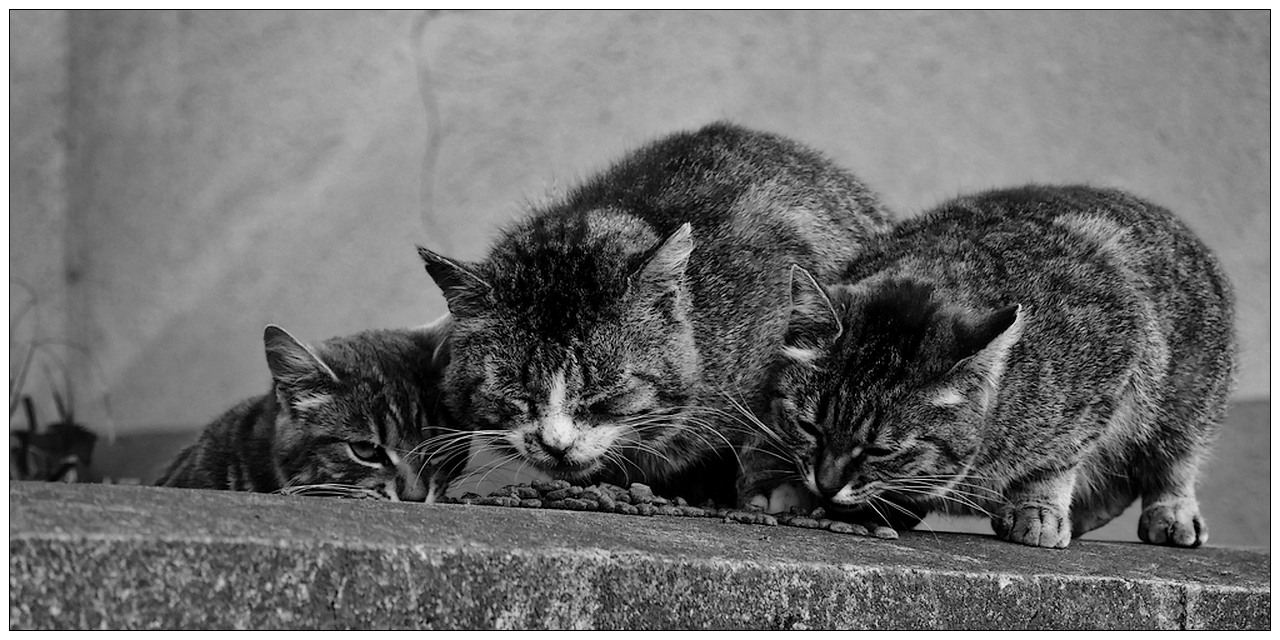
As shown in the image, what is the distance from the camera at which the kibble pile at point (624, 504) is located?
7.95ft

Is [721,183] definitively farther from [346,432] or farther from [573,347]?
[346,432]

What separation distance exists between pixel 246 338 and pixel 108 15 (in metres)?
1.70

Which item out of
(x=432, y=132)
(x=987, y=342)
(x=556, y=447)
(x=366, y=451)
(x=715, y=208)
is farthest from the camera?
(x=432, y=132)

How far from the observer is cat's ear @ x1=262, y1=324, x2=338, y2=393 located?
102 inches

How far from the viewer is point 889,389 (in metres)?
2.41

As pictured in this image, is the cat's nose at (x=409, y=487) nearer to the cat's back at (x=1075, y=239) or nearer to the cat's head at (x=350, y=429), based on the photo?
the cat's head at (x=350, y=429)

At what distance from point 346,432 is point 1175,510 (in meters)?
1.98

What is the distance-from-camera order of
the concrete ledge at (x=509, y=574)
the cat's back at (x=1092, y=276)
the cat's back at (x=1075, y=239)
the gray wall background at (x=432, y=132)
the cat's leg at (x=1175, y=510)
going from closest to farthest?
the concrete ledge at (x=509, y=574), the cat's back at (x=1092, y=276), the cat's back at (x=1075, y=239), the cat's leg at (x=1175, y=510), the gray wall background at (x=432, y=132)

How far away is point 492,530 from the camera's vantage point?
189 centimetres

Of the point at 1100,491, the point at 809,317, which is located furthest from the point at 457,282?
the point at 1100,491

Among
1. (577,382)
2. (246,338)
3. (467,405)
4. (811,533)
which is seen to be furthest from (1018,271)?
(246,338)

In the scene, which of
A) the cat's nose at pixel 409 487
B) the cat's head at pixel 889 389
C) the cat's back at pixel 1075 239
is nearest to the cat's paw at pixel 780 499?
the cat's head at pixel 889 389

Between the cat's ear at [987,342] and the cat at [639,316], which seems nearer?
the cat's ear at [987,342]

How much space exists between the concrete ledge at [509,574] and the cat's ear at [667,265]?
1.59 feet
